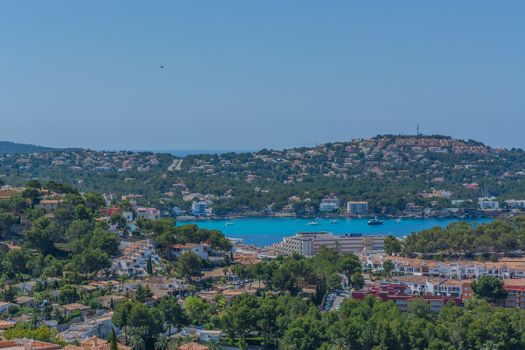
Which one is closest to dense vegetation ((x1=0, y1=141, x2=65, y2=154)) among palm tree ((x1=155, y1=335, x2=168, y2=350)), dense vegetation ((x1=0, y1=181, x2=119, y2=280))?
dense vegetation ((x1=0, y1=181, x2=119, y2=280))

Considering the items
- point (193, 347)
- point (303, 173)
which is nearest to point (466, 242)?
point (193, 347)

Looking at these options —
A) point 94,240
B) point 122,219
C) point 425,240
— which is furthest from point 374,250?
point 94,240

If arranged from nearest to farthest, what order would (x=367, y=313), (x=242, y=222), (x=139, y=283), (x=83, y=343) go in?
(x=83, y=343)
(x=367, y=313)
(x=139, y=283)
(x=242, y=222)

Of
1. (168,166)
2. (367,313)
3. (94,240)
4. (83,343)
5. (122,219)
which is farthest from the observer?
(168,166)

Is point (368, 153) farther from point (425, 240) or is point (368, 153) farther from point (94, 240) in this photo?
point (94, 240)

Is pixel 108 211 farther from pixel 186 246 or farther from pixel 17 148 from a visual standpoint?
pixel 17 148

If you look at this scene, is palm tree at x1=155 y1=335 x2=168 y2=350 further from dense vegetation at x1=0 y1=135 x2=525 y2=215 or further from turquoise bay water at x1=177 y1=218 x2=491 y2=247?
dense vegetation at x1=0 y1=135 x2=525 y2=215

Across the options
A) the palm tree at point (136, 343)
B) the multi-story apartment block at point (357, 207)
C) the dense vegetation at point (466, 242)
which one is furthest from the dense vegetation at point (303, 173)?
the palm tree at point (136, 343)
